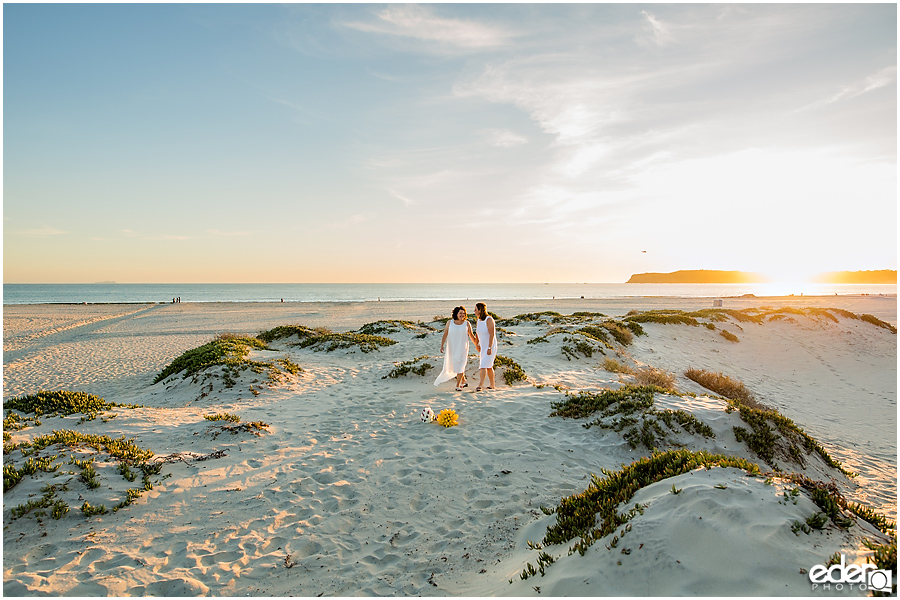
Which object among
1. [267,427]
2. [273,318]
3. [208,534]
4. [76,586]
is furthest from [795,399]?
[273,318]

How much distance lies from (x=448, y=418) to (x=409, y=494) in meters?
2.78

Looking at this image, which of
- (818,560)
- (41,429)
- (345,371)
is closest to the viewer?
(818,560)

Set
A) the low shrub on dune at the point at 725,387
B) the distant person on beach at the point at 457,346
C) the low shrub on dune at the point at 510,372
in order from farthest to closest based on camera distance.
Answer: the low shrub on dune at the point at 725,387
the low shrub on dune at the point at 510,372
the distant person on beach at the point at 457,346

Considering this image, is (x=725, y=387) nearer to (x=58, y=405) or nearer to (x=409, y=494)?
(x=409, y=494)

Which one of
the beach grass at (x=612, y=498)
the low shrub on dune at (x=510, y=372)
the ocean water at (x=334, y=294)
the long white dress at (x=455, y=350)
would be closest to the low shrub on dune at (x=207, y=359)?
the long white dress at (x=455, y=350)

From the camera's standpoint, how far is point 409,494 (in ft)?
21.1

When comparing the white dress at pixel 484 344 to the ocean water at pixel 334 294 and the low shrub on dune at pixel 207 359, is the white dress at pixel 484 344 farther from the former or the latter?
the ocean water at pixel 334 294

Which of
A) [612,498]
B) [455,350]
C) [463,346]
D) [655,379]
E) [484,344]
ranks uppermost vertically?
[484,344]

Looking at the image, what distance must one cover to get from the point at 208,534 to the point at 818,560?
609 centimetres

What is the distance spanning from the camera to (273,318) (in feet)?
132

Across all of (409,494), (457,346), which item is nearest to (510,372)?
(457,346)

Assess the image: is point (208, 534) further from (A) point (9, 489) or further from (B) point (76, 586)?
(A) point (9, 489)

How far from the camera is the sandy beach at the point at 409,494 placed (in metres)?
3.60

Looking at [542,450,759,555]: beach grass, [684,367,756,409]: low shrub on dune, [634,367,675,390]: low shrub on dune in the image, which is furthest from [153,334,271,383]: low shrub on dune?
[684,367,756,409]: low shrub on dune
